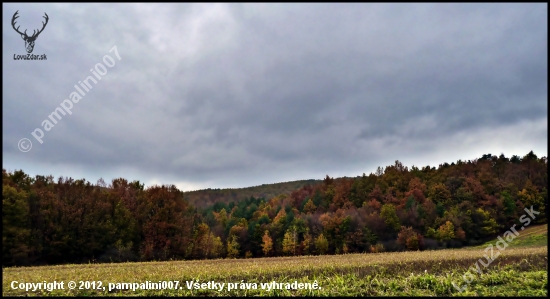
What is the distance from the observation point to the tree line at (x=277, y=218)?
124ft

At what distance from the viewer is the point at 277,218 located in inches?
2383

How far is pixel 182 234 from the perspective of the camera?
47812 millimetres

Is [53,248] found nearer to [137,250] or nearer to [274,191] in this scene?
[137,250]

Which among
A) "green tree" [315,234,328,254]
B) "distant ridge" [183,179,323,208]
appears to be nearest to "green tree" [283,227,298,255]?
"green tree" [315,234,328,254]

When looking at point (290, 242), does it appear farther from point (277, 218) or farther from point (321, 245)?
point (277, 218)

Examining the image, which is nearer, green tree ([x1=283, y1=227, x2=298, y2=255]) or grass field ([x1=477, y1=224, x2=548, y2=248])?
grass field ([x1=477, y1=224, x2=548, y2=248])

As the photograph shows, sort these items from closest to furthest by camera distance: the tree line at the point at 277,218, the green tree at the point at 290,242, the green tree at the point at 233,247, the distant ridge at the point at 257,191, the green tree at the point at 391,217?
the tree line at the point at 277,218
the green tree at the point at 233,247
the green tree at the point at 290,242
the green tree at the point at 391,217
the distant ridge at the point at 257,191

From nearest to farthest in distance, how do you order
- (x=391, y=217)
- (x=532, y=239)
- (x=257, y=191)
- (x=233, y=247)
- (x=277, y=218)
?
1. (x=532, y=239)
2. (x=233, y=247)
3. (x=391, y=217)
4. (x=277, y=218)
5. (x=257, y=191)

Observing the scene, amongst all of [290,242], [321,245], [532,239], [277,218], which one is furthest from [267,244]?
[532,239]

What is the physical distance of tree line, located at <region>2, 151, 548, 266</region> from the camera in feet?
124

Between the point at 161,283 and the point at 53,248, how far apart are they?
29292mm

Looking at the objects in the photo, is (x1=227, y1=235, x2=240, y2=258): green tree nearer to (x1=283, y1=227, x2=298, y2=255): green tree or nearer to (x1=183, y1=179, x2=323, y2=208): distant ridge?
(x1=283, y1=227, x2=298, y2=255): green tree

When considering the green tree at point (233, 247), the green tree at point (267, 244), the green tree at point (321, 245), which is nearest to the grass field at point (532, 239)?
the green tree at point (321, 245)

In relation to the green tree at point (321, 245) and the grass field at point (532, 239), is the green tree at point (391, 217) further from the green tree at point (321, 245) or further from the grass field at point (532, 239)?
the grass field at point (532, 239)
